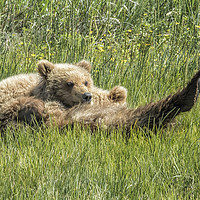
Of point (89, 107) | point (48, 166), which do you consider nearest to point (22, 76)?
point (89, 107)

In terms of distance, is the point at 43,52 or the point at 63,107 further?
the point at 43,52

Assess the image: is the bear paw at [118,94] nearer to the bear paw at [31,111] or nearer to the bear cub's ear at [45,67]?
the bear cub's ear at [45,67]

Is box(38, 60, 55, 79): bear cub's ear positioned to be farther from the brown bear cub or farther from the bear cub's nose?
the bear cub's nose

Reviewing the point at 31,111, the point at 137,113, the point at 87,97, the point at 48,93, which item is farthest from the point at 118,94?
the point at 31,111

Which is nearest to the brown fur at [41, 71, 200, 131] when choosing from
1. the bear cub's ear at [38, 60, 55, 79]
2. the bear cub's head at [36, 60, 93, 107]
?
the bear cub's head at [36, 60, 93, 107]

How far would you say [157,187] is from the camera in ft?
9.64

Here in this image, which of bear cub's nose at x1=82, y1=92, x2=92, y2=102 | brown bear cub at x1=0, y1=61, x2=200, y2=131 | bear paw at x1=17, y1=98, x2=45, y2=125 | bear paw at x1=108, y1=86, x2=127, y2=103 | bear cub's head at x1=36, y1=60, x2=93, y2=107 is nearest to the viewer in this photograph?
brown bear cub at x1=0, y1=61, x2=200, y2=131

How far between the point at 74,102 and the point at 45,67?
0.51 meters

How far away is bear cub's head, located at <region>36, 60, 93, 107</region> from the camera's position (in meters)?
4.49

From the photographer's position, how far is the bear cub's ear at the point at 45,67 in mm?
4574

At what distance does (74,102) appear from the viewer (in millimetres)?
4512

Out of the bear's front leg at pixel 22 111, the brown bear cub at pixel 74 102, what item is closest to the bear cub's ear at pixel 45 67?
the brown bear cub at pixel 74 102

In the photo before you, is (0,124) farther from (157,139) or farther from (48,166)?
(157,139)

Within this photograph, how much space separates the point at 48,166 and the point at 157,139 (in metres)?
0.97
